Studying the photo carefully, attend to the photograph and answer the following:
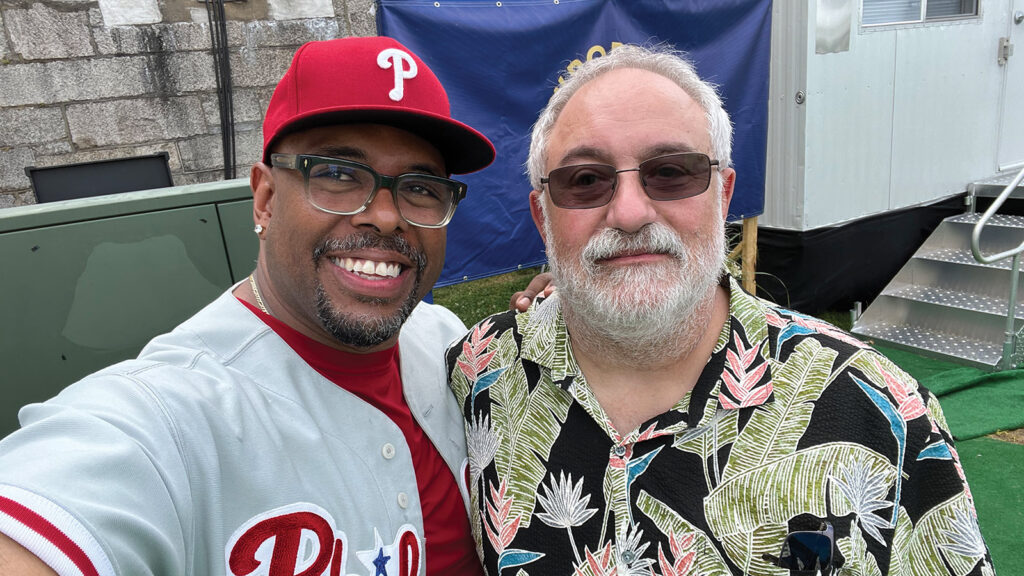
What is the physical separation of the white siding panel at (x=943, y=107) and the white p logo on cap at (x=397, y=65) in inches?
222

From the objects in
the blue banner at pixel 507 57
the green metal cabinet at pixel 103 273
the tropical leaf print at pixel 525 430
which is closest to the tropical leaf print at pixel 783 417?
the tropical leaf print at pixel 525 430

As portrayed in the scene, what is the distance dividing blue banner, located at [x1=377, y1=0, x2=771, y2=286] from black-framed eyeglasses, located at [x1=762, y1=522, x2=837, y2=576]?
2469 millimetres

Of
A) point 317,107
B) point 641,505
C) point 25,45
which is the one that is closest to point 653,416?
point 641,505

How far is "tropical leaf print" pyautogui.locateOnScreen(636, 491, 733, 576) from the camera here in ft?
4.49

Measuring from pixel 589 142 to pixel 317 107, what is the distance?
0.64 m

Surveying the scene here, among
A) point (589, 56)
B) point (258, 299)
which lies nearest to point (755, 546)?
point (258, 299)

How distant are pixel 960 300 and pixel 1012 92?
250 centimetres

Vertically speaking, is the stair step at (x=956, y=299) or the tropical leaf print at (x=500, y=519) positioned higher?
the tropical leaf print at (x=500, y=519)

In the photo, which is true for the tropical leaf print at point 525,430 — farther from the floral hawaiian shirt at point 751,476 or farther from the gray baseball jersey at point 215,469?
the gray baseball jersey at point 215,469

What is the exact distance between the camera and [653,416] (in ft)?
5.09

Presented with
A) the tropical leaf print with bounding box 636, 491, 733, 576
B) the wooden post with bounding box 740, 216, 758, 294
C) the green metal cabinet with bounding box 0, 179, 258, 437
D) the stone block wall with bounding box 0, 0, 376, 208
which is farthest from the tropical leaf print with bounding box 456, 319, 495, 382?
the wooden post with bounding box 740, 216, 758, 294

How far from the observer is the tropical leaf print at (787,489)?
4.43ft

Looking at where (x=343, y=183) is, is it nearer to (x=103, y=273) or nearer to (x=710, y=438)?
(x=710, y=438)

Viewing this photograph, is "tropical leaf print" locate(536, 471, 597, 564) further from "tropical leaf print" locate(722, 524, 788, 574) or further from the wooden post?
the wooden post
